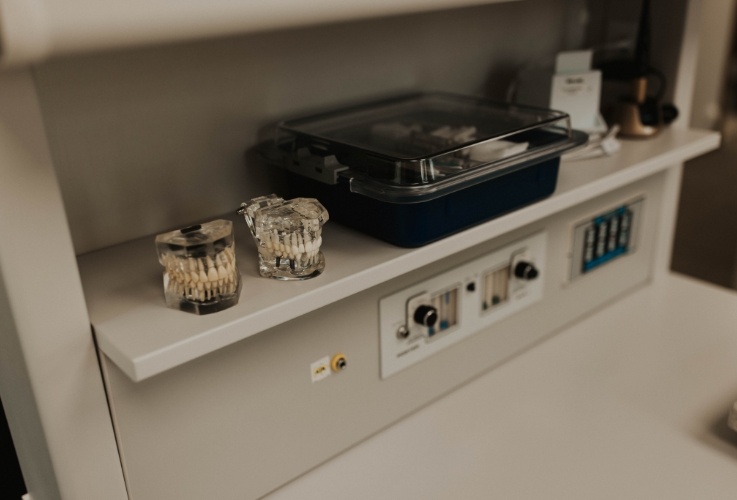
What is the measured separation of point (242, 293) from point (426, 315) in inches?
11.8

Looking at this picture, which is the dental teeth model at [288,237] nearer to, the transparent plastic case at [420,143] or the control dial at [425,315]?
the transparent plastic case at [420,143]

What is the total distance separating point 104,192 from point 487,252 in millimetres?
531

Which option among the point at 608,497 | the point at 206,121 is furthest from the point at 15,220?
the point at 608,497

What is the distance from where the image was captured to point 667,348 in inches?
44.6

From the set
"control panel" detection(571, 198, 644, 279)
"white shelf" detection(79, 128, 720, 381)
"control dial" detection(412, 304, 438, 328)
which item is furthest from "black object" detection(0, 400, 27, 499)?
"control panel" detection(571, 198, 644, 279)

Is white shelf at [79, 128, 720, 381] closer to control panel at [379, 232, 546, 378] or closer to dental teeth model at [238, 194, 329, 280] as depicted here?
dental teeth model at [238, 194, 329, 280]

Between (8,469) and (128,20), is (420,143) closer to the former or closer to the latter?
(128,20)

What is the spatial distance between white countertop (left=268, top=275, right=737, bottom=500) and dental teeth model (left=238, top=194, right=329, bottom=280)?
0.30 metres

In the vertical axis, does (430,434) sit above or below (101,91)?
below

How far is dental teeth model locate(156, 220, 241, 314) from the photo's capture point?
0.66 meters

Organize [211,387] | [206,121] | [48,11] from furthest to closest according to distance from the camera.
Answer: [206,121], [211,387], [48,11]

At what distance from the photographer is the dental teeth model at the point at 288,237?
72 centimetres

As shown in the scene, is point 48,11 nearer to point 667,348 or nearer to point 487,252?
point 487,252

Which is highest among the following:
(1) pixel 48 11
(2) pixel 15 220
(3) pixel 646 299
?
(1) pixel 48 11
